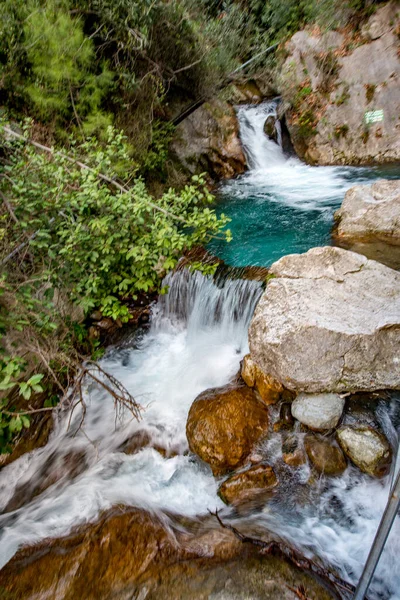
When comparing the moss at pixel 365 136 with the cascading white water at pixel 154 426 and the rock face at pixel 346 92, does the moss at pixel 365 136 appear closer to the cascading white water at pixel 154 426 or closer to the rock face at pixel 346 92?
the rock face at pixel 346 92

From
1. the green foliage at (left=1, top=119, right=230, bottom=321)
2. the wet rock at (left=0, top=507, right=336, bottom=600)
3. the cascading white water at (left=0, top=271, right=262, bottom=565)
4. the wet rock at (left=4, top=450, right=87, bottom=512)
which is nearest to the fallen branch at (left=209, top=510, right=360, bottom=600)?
the wet rock at (left=0, top=507, right=336, bottom=600)

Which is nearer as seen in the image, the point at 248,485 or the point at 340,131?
the point at 248,485

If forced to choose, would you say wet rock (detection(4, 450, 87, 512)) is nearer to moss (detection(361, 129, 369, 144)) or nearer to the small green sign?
moss (detection(361, 129, 369, 144))

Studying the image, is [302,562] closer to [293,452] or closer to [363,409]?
[293,452]

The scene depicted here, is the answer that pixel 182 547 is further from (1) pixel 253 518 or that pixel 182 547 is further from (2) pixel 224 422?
(2) pixel 224 422

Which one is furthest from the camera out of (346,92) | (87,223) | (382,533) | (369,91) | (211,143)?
(211,143)

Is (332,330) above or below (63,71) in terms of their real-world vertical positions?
below

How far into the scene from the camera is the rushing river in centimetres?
280

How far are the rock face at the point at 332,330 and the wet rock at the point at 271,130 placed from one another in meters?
8.50

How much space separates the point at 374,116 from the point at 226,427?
378 inches

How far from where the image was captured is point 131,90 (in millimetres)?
6820

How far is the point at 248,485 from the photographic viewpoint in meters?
3.11

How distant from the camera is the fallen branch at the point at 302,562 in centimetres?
217

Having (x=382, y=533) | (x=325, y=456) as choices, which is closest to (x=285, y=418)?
(x=325, y=456)
